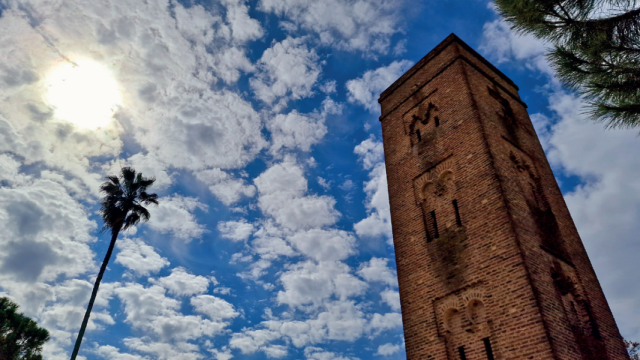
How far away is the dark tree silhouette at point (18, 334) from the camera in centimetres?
2453

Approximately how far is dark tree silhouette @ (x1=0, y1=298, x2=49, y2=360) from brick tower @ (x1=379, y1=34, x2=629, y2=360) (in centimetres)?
2696

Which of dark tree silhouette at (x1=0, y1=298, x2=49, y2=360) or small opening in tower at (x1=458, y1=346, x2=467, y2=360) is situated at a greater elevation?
dark tree silhouette at (x1=0, y1=298, x2=49, y2=360)

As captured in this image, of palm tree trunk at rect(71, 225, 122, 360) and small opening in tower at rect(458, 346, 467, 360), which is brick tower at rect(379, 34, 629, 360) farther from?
palm tree trunk at rect(71, 225, 122, 360)

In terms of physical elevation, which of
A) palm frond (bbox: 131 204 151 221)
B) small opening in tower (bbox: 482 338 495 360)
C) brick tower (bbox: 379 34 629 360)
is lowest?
small opening in tower (bbox: 482 338 495 360)

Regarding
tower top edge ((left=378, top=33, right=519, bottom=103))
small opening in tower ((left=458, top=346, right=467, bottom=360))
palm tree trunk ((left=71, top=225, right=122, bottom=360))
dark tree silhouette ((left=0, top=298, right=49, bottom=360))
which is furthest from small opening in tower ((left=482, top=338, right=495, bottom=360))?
dark tree silhouette ((left=0, top=298, right=49, bottom=360))

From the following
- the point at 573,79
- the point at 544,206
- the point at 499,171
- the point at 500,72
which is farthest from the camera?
the point at 500,72

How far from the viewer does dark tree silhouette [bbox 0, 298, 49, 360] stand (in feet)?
80.5

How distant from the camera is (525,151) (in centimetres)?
1257

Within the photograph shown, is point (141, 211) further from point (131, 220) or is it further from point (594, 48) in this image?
point (594, 48)

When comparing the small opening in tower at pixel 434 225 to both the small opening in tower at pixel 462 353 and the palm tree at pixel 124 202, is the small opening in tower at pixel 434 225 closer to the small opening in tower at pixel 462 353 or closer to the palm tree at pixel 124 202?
the small opening in tower at pixel 462 353

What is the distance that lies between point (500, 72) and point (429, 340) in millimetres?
11692

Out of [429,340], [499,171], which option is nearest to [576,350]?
[429,340]

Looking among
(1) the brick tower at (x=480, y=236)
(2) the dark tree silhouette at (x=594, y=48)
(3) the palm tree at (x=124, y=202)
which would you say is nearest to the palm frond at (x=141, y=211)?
(3) the palm tree at (x=124, y=202)

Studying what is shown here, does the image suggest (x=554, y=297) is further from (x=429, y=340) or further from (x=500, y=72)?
(x=500, y=72)
